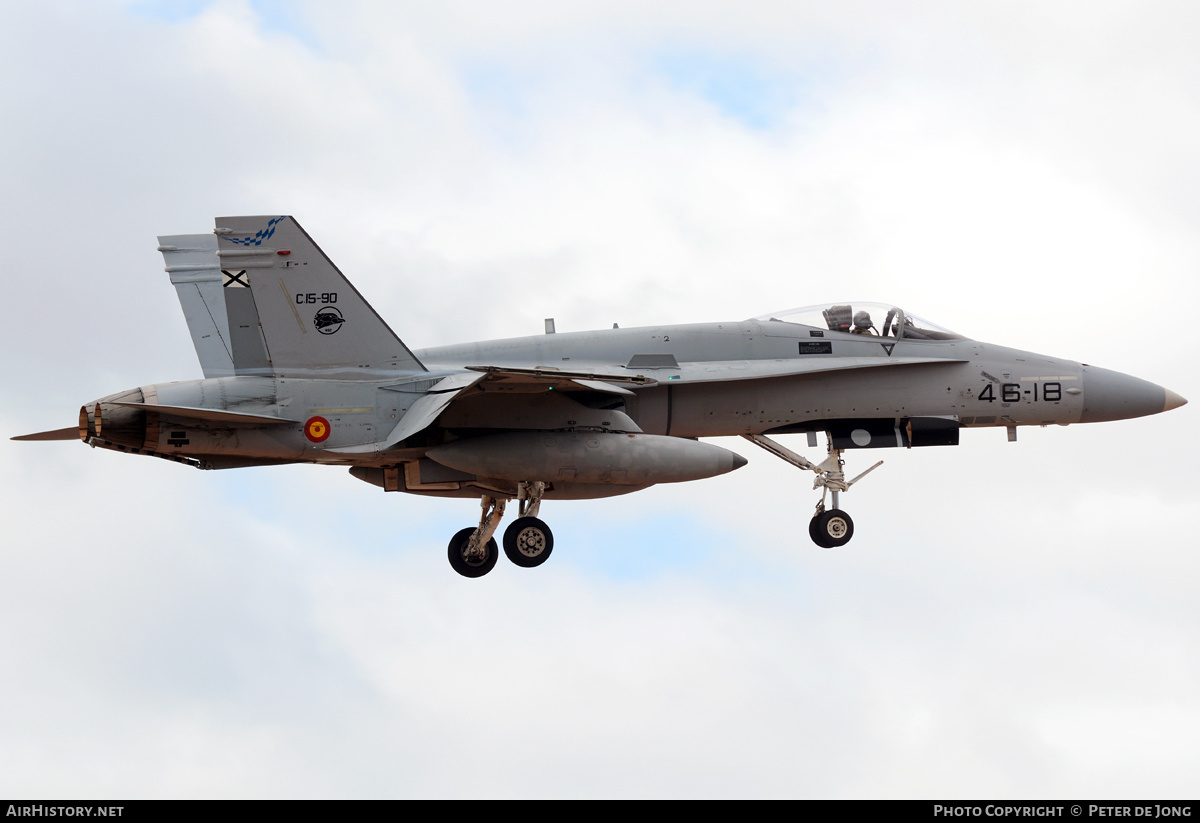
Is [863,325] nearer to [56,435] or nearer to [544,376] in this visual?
[544,376]

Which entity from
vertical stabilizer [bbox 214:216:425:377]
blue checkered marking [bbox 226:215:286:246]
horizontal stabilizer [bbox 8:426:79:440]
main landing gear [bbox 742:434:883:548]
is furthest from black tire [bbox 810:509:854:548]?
horizontal stabilizer [bbox 8:426:79:440]

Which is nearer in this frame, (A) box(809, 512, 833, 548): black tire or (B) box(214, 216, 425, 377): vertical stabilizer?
(B) box(214, 216, 425, 377): vertical stabilizer

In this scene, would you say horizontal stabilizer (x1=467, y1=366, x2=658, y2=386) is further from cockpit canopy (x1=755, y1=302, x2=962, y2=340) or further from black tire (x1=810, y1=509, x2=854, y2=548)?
black tire (x1=810, y1=509, x2=854, y2=548)

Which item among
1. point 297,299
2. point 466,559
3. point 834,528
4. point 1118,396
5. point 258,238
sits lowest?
point 466,559

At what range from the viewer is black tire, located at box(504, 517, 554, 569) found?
1902 cm

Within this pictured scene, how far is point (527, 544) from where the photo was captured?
1902 cm

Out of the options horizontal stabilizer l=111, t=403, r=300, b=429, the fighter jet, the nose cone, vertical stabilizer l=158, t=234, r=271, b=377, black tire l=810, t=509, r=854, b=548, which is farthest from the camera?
vertical stabilizer l=158, t=234, r=271, b=377

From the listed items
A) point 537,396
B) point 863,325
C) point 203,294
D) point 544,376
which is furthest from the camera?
point 203,294

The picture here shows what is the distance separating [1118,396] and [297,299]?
1124 centimetres

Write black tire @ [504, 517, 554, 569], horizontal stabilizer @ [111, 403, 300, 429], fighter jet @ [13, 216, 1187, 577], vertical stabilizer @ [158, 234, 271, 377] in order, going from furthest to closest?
vertical stabilizer @ [158, 234, 271, 377], black tire @ [504, 517, 554, 569], fighter jet @ [13, 216, 1187, 577], horizontal stabilizer @ [111, 403, 300, 429]

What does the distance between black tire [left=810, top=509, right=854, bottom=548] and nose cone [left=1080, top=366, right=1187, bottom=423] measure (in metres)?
3.69

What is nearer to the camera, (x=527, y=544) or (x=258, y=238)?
(x=258, y=238)

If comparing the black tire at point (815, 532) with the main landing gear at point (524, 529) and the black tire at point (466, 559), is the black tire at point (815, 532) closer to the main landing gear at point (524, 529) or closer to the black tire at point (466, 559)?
the main landing gear at point (524, 529)

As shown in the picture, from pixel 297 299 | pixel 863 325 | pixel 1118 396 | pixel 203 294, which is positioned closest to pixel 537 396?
pixel 297 299
